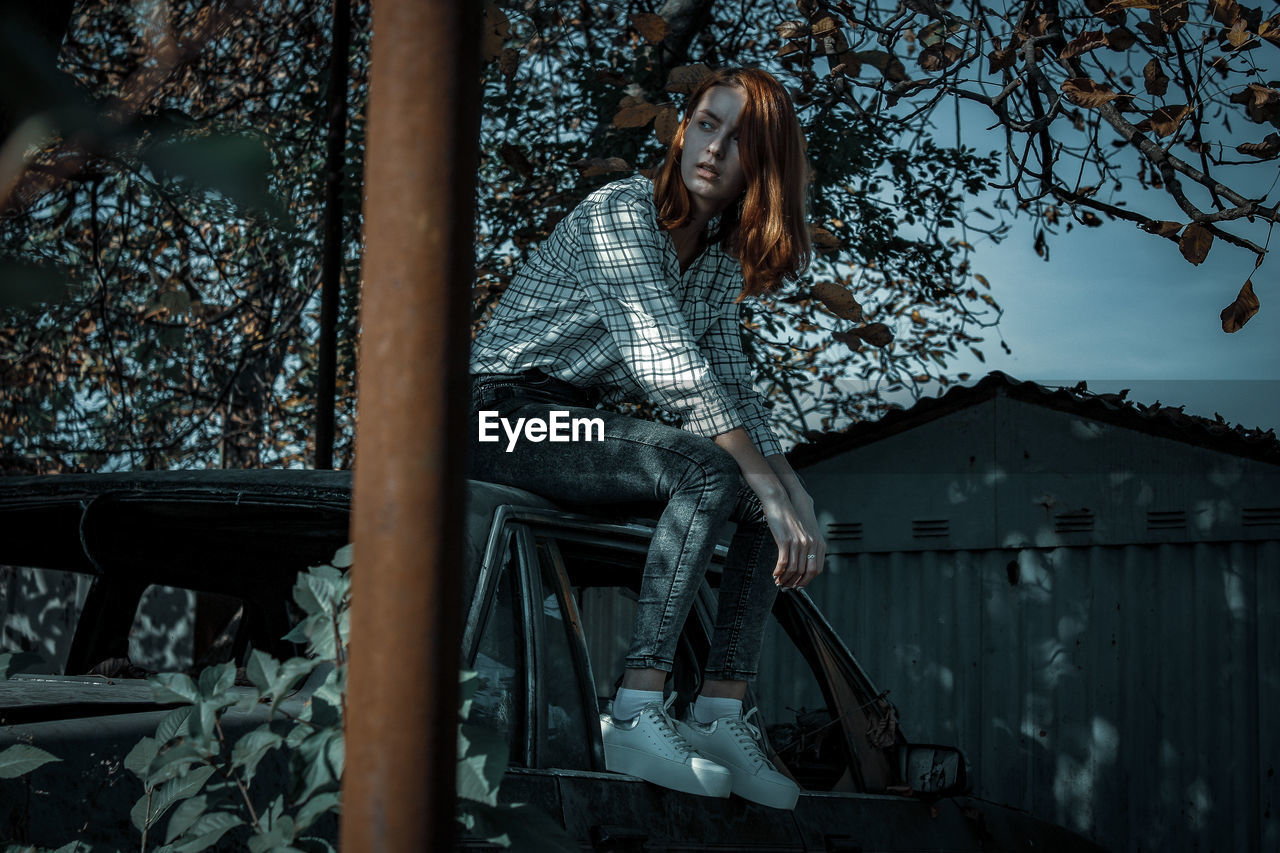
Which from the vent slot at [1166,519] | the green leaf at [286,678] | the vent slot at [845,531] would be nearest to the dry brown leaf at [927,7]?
the green leaf at [286,678]

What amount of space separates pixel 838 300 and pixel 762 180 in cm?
153

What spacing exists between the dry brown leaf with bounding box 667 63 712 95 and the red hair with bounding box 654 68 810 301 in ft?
4.87

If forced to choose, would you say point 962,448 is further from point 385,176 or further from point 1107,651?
point 385,176

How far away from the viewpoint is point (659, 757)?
2.44m

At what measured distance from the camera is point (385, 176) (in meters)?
1.00

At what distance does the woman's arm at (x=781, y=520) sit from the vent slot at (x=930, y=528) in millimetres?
5857

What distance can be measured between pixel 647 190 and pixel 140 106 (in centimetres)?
194

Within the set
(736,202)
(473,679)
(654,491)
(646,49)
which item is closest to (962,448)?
(646,49)

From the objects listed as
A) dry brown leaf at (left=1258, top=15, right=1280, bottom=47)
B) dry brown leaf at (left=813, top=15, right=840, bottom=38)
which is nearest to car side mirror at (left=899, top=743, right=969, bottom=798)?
dry brown leaf at (left=1258, top=15, right=1280, bottom=47)

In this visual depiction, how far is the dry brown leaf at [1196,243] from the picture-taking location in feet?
12.7

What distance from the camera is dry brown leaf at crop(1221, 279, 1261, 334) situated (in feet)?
11.9

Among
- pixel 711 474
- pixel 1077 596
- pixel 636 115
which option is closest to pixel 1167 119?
pixel 636 115

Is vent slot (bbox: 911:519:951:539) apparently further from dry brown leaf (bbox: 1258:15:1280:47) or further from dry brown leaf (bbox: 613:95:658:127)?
dry brown leaf (bbox: 1258:15:1280:47)

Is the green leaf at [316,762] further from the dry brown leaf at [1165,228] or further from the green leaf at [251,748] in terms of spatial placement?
the dry brown leaf at [1165,228]
